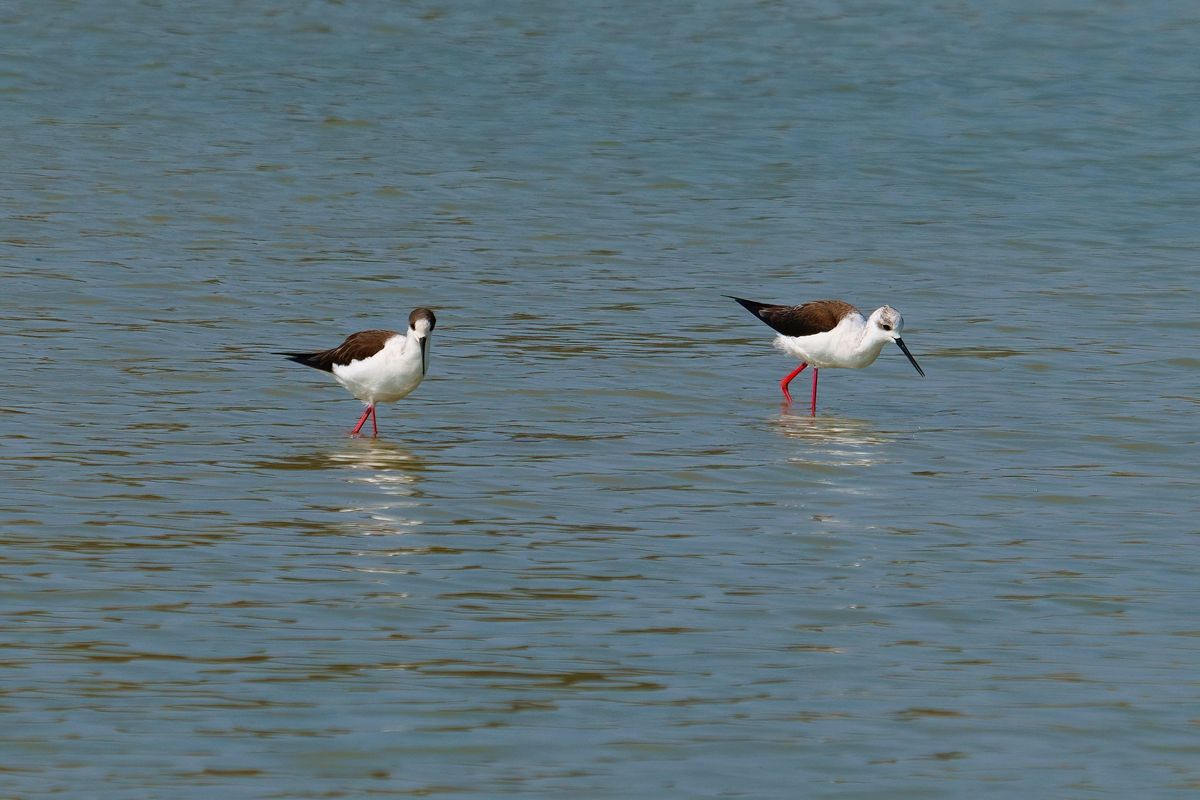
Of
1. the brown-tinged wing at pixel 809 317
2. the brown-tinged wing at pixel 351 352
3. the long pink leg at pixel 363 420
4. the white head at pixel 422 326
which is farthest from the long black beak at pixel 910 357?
the long pink leg at pixel 363 420

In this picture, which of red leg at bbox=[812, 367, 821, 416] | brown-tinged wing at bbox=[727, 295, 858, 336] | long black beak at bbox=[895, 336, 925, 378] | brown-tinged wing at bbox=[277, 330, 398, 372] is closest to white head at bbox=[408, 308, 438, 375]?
brown-tinged wing at bbox=[277, 330, 398, 372]

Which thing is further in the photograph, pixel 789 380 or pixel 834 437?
pixel 789 380

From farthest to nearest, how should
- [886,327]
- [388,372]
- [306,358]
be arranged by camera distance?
[886,327]
[306,358]
[388,372]

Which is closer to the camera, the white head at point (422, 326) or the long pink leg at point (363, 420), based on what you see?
the white head at point (422, 326)

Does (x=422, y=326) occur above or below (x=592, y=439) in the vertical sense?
above

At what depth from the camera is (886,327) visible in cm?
1546

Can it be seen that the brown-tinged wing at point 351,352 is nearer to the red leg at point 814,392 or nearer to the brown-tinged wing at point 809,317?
the red leg at point 814,392

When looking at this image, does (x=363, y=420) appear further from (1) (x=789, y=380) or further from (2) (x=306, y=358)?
(1) (x=789, y=380)

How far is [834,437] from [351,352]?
3.34 meters

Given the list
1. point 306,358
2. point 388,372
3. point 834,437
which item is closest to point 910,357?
point 834,437

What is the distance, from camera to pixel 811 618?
30.9 feet

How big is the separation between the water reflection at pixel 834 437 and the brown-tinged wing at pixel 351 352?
279 cm

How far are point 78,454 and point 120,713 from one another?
478 centimetres

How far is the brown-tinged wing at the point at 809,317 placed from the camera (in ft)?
52.1
